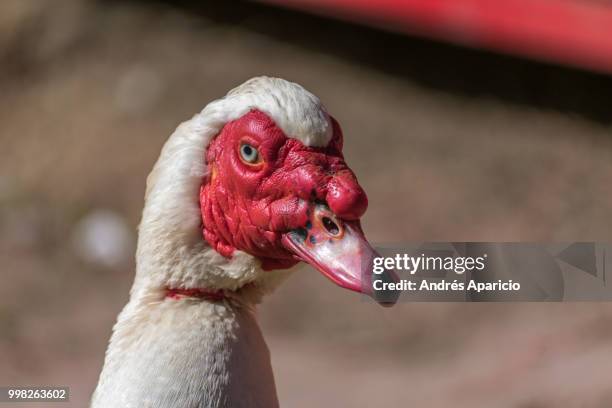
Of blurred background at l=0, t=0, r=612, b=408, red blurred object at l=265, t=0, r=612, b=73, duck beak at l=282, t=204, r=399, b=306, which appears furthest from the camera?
red blurred object at l=265, t=0, r=612, b=73

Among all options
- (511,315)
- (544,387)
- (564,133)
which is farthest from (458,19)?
(544,387)

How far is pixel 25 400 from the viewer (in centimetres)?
375

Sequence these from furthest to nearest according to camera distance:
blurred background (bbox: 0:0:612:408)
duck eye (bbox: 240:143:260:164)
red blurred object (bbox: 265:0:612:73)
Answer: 1. red blurred object (bbox: 265:0:612:73)
2. blurred background (bbox: 0:0:612:408)
3. duck eye (bbox: 240:143:260:164)

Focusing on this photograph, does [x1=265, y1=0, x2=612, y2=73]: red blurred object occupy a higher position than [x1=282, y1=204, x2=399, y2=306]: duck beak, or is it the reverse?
[x1=265, y1=0, x2=612, y2=73]: red blurred object

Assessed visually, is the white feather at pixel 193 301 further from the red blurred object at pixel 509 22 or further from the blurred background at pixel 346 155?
the red blurred object at pixel 509 22

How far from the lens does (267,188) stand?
1795mm

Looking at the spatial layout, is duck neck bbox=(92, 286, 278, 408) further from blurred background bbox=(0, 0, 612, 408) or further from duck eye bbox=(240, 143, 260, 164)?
blurred background bbox=(0, 0, 612, 408)

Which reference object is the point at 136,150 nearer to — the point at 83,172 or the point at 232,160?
the point at 83,172

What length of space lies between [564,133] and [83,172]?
2.40m

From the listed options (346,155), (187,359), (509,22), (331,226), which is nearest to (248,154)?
(331,226)

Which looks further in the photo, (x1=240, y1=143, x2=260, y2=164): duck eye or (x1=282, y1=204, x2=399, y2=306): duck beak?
(x1=240, y1=143, x2=260, y2=164): duck eye

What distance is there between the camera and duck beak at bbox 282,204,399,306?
66.2 inches

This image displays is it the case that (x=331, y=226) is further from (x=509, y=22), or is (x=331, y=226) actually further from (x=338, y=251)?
(x=509, y=22)

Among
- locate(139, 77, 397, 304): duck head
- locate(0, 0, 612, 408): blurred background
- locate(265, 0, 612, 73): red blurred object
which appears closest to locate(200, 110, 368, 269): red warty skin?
locate(139, 77, 397, 304): duck head
